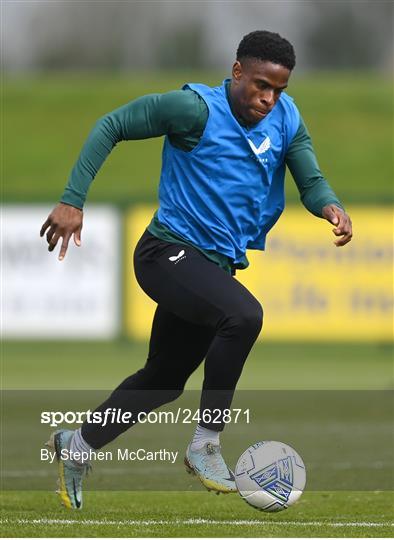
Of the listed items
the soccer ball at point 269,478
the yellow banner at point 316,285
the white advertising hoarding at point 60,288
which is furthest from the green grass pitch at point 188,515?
the white advertising hoarding at point 60,288

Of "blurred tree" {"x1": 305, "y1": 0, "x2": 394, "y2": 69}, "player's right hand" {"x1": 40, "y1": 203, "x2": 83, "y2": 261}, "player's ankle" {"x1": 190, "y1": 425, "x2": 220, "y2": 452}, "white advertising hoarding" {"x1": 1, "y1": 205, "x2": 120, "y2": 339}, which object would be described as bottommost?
"blurred tree" {"x1": 305, "y1": 0, "x2": 394, "y2": 69}

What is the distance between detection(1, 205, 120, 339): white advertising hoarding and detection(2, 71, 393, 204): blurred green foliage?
10.8m

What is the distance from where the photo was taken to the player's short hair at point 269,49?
22.4ft

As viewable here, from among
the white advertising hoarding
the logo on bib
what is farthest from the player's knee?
the white advertising hoarding

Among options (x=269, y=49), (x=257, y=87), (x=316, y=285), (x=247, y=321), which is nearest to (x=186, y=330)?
(x=247, y=321)

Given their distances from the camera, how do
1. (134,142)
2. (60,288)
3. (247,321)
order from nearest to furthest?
1. (247,321)
2. (60,288)
3. (134,142)

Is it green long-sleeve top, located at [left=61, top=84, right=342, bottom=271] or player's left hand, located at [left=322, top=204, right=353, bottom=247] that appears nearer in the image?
green long-sleeve top, located at [left=61, top=84, right=342, bottom=271]

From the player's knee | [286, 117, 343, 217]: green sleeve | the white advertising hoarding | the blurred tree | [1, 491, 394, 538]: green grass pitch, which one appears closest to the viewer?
[1, 491, 394, 538]: green grass pitch

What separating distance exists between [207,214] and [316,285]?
12727 mm

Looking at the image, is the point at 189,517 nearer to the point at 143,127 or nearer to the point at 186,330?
the point at 186,330

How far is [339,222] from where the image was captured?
6.93m

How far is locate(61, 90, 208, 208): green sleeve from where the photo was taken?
22.3ft

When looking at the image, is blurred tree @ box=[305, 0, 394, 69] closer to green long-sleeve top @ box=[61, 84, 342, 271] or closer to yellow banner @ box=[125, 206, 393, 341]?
yellow banner @ box=[125, 206, 393, 341]

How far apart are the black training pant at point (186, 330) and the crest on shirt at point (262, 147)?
60cm
